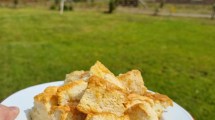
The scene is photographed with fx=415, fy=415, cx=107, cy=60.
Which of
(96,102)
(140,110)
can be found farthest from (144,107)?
(96,102)

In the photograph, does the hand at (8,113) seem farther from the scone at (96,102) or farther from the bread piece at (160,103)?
the bread piece at (160,103)

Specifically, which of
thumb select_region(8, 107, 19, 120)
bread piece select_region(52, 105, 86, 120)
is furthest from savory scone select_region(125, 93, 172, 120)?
thumb select_region(8, 107, 19, 120)

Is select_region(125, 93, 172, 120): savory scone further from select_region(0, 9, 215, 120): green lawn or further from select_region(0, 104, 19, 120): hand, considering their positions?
select_region(0, 9, 215, 120): green lawn

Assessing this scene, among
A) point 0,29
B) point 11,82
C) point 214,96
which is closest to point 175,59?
point 214,96

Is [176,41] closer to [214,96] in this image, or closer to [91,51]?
[91,51]

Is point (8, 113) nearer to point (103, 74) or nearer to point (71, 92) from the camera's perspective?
point (71, 92)

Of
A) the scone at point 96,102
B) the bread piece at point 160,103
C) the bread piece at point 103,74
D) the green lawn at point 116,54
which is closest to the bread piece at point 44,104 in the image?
the scone at point 96,102
